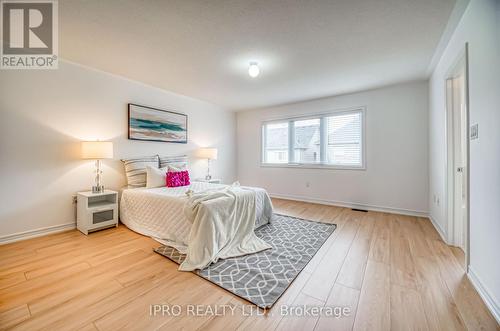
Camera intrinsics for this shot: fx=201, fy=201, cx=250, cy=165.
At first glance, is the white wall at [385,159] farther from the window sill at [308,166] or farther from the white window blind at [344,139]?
the white window blind at [344,139]

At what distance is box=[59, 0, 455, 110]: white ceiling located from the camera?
70.2 inches

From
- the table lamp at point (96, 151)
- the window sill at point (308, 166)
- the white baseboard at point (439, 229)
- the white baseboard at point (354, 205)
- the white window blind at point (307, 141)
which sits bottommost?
the white baseboard at point (439, 229)

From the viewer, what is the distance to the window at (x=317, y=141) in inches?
162

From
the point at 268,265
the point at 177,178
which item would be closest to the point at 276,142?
the point at 177,178

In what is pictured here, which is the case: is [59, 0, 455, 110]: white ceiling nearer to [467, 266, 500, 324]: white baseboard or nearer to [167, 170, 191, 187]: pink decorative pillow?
[167, 170, 191, 187]: pink decorative pillow

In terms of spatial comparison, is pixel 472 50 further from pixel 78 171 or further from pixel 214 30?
pixel 78 171

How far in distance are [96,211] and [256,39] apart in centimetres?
305

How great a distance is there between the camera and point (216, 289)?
163cm

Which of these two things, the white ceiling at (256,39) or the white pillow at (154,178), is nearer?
the white ceiling at (256,39)

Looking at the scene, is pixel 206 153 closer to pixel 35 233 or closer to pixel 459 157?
pixel 35 233

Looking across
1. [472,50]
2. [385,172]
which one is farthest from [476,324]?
[385,172]

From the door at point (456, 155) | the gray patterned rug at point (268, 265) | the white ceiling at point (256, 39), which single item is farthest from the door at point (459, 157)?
the gray patterned rug at point (268, 265)

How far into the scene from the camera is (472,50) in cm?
171

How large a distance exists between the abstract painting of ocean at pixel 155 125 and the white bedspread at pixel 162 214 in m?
A: 1.11
